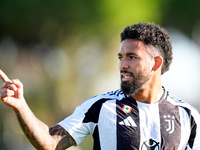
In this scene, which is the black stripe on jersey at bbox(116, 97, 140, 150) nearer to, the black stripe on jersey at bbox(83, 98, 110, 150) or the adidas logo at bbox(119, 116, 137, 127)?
the adidas logo at bbox(119, 116, 137, 127)

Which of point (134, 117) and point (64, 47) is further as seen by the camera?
point (64, 47)

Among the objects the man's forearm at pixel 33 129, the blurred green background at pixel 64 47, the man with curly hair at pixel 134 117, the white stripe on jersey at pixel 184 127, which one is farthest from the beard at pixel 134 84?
the blurred green background at pixel 64 47

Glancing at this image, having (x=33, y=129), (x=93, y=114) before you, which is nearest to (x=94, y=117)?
(x=93, y=114)

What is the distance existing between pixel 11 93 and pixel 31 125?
41cm

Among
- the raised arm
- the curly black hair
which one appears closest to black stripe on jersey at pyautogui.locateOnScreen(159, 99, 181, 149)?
the curly black hair

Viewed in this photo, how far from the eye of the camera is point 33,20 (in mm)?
16469

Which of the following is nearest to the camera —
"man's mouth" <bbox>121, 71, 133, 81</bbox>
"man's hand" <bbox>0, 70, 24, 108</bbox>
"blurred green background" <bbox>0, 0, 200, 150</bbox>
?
"man's hand" <bbox>0, 70, 24, 108</bbox>

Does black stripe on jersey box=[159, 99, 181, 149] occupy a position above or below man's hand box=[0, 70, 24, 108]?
below

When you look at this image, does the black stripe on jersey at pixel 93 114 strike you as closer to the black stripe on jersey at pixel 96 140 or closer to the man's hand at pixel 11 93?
the black stripe on jersey at pixel 96 140

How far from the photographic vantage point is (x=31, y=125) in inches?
161

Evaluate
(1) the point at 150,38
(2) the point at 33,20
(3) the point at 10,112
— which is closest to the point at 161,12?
(2) the point at 33,20

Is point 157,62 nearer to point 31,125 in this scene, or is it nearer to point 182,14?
point 31,125

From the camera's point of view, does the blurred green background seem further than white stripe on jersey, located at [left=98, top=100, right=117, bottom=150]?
Yes

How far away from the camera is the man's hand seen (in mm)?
3795
